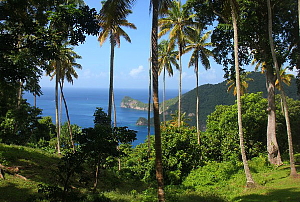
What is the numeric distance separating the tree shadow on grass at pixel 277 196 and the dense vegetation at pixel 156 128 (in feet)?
0.13

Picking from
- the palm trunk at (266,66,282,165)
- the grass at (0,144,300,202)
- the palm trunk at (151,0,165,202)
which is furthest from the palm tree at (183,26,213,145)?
the palm trunk at (151,0,165,202)

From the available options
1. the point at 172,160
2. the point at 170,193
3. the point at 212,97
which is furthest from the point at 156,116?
the point at 212,97

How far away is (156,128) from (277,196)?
18.6 ft

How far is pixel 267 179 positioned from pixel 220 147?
26.6ft

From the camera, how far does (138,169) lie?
18.7 meters

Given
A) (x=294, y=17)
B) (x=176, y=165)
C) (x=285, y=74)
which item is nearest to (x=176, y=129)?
(x=176, y=165)

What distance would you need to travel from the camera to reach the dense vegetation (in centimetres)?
714

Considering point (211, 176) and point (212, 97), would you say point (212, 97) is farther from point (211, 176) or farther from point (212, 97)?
point (211, 176)

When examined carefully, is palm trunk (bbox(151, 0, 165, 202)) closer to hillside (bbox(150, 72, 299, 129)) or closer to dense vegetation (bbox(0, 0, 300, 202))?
dense vegetation (bbox(0, 0, 300, 202))

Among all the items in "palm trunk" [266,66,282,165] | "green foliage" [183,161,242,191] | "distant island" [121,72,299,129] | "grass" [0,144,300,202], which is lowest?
"green foliage" [183,161,242,191]

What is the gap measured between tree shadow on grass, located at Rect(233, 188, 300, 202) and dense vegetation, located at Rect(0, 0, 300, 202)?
0.04 m

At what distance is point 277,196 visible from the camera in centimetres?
956

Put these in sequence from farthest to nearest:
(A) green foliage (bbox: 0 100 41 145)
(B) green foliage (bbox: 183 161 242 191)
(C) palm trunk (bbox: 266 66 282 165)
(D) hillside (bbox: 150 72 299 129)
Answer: (D) hillside (bbox: 150 72 299 129), (A) green foliage (bbox: 0 100 41 145), (C) palm trunk (bbox: 266 66 282 165), (B) green foliage (bbox: 183 161 242 191)

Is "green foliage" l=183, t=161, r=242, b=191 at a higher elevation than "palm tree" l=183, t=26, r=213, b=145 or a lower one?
lower
